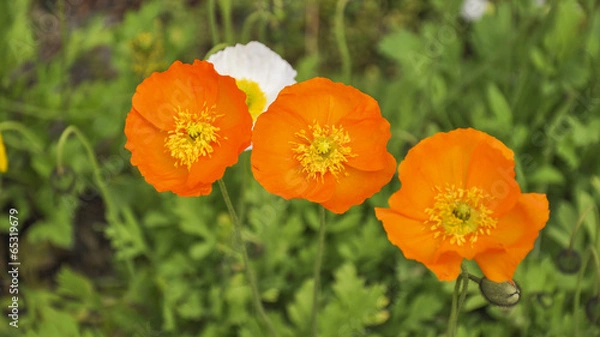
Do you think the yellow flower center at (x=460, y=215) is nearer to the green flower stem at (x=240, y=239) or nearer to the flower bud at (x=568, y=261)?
the green flower stem at (x=240, y=239)

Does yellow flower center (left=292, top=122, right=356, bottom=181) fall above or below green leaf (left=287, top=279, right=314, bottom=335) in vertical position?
above

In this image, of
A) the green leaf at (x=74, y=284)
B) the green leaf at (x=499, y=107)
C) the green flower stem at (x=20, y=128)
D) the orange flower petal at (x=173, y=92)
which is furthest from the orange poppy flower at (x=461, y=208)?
the green leaf at (x=74, y=284)

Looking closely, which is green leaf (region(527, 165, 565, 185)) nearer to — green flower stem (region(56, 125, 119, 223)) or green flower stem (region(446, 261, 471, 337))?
green flower stem (region(446, 261, 471, 337))

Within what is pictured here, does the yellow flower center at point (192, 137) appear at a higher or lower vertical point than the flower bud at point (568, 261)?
higher

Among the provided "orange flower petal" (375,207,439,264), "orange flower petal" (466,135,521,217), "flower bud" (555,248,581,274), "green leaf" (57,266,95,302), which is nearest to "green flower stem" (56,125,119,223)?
"green leaf" (57,266,95,302)

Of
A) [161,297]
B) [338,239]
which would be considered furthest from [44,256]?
[338,239]

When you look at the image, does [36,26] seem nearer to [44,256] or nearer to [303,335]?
[44,256]

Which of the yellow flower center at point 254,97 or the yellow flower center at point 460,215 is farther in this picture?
the yellow flower center at point 254,97
